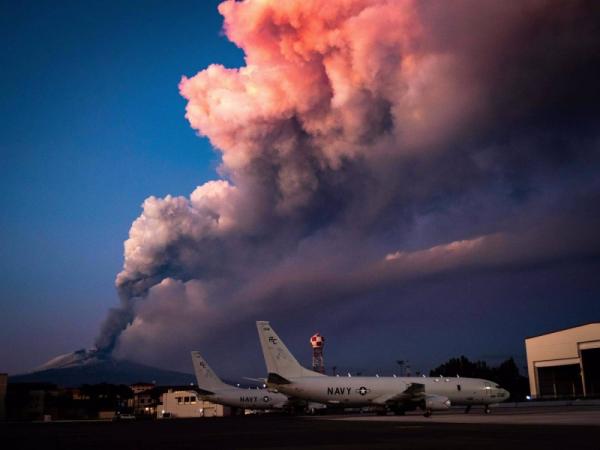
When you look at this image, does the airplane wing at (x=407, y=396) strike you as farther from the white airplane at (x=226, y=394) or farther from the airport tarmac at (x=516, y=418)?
the white airplane at (x=226, y=394)

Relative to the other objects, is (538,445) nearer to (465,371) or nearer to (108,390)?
(108,390)

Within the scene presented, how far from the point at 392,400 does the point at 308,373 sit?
29.4ft

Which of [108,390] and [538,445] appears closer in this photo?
[538,445]

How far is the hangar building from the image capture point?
89512 mm

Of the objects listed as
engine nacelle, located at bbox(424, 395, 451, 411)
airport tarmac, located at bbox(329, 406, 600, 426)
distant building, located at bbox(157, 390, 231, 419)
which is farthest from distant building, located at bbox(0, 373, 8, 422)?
engine nacelle, located at bbox(424, 395, 451, 411)

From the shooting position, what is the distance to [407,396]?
56.9 meters

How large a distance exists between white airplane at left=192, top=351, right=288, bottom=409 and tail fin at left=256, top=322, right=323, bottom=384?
1804cm

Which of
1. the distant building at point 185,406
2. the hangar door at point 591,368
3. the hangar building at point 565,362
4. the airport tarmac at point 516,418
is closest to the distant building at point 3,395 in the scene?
the distant building at point 185,406

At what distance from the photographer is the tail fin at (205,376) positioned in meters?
75.1

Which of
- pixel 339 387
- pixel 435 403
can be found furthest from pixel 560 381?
pixel 339 387

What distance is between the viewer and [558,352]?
93.6 meters

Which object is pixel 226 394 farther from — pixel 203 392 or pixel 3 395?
pixel 3 395

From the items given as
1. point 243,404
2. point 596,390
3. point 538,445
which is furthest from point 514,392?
point 538,445

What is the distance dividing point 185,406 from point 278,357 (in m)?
64.8
